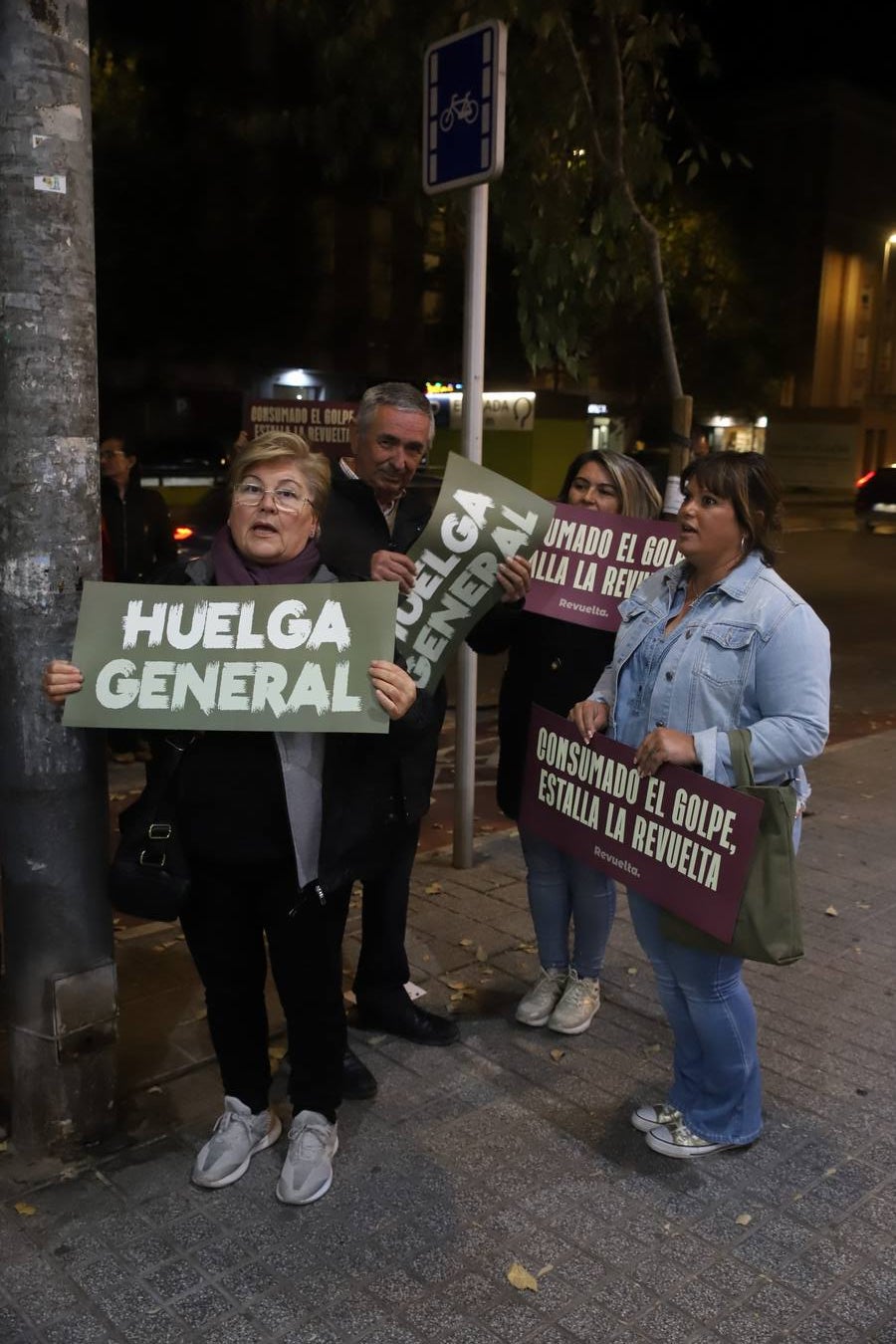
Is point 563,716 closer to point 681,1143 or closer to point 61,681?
point 681,1143

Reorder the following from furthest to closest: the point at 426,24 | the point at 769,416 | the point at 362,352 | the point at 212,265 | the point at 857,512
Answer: the point at 769,416
the point at 362,352
the point at 857,512
the point at 212,265
the point at 426,24

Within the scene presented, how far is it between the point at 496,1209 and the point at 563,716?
1482mm

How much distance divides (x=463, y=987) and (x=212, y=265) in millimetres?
19420

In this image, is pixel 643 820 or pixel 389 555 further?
pixel 389 555

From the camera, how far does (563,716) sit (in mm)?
3852

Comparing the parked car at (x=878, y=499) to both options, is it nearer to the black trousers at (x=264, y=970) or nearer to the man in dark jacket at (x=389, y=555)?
the man in dark jacket at (x=389, y=555)

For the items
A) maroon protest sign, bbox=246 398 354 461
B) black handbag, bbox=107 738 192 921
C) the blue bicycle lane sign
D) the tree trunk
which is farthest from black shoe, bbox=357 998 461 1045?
maroon protest sign, bbox=246 398 354 461

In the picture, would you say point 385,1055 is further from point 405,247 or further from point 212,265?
point 405,247

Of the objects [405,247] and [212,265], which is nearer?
[212,265]

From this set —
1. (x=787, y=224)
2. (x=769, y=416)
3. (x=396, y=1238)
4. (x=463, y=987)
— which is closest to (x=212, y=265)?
(x=463, y=987)

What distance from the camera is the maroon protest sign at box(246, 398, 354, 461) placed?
10414 mm

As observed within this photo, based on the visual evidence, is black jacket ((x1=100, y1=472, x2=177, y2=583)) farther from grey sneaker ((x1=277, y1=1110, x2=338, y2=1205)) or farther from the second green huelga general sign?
grey sneaker ((x1=277, y1=1110, x2=338, y2=1205))

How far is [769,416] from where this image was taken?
4978 centimetres

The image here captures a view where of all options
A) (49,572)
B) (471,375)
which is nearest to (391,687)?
(49,572)
